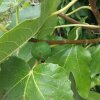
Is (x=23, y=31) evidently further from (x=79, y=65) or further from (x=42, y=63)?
(x=79, y=65)

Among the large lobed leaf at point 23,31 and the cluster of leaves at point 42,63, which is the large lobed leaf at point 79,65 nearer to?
the cluster of leaves at point 42,63

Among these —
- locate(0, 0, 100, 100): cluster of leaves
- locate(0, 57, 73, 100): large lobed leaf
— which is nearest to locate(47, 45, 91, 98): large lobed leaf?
locate(0, 0, 100, 100): cluster of leaves

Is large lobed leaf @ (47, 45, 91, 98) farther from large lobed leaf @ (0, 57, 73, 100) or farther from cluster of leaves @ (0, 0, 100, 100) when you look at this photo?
large lobed leaf @ (0, 57, 73, 100)

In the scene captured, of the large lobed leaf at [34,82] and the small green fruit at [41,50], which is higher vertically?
the small green fruit at [41,50]

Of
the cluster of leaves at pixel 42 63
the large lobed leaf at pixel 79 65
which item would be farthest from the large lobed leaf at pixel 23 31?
the large lobed leaf at pixel 79 65

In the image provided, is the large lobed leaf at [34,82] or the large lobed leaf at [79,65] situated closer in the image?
the large lobed leaf at [34,82]

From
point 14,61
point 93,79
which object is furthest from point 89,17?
point 14,61
